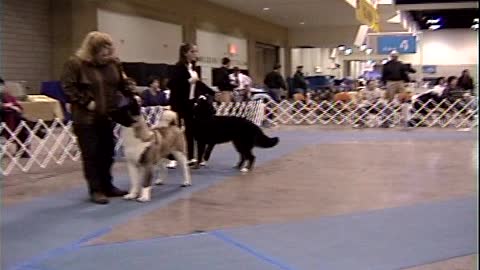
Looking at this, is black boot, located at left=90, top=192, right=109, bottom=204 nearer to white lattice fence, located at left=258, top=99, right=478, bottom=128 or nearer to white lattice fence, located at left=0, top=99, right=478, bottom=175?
white lattice fence, located at left=0, top=99, right=478, bottom=175

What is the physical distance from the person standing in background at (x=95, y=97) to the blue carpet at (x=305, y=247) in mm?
1505

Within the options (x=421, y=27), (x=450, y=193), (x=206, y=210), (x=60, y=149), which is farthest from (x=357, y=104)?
(x=421, y=27)

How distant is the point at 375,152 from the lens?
9055 millimetres

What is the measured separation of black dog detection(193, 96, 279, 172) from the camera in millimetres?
6988

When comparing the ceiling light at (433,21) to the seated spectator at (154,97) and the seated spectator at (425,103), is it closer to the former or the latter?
the seated spectator at (425,103)

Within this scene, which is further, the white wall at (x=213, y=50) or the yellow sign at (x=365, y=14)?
the white wall at (x=213, y=50)

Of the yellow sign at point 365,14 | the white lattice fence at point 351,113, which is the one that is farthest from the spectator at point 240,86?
the yellow sign at point 365,14

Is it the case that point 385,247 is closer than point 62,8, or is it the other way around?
point 385,247

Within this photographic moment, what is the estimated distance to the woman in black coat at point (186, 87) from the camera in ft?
22.7

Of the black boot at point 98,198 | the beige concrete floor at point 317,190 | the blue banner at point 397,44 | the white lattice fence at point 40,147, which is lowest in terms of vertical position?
the beige concrete floor at point 317,190

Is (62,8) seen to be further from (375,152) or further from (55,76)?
(375,152)

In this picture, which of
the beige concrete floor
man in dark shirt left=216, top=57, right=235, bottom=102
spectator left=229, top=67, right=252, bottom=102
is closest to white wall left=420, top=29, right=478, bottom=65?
spectator left=229, top=67, right=252, bottom=102

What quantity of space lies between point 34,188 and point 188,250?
2851 mm

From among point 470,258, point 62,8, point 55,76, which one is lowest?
point 470,258
